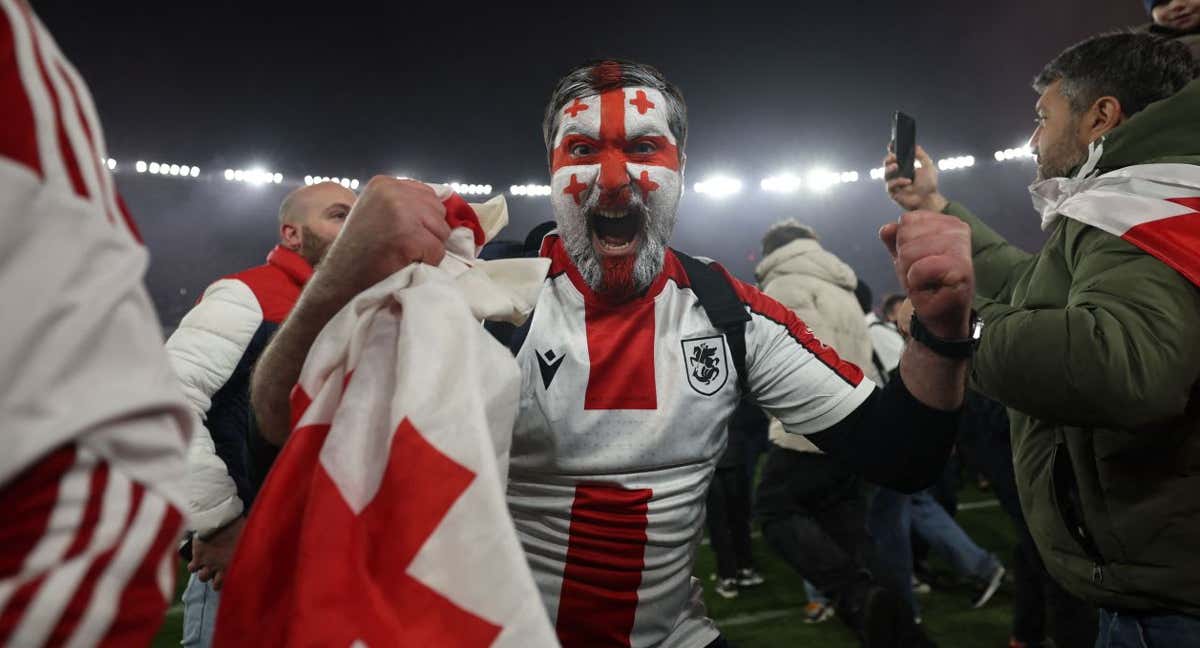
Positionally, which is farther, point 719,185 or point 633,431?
point 719,185

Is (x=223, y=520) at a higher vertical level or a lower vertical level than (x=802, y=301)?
lower

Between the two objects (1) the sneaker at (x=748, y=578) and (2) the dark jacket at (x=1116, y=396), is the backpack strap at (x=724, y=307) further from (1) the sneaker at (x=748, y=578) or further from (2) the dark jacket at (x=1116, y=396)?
(1) the sneaker at (x=748, y=578)

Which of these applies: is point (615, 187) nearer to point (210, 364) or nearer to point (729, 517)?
point (210, 364)

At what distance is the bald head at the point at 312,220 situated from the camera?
3115mm

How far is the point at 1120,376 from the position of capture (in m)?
1.50

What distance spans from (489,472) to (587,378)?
81 cm

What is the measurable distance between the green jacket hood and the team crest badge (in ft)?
3.59

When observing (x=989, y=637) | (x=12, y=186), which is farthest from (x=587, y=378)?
(x=989, y=637)

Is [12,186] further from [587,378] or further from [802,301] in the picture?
[802,301]

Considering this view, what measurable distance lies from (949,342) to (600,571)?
3.01 feet

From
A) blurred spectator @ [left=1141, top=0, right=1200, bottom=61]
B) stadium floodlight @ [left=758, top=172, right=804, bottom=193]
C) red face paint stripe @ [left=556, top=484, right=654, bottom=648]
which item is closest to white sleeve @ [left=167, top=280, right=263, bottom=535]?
red face paint stripe @ [left=556, top=484, right=654, bottom=648]

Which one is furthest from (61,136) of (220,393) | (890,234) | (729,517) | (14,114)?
(729,517)

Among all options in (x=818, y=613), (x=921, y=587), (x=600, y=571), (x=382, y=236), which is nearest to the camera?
(x=382, y=236)

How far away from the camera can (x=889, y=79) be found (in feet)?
70.8
